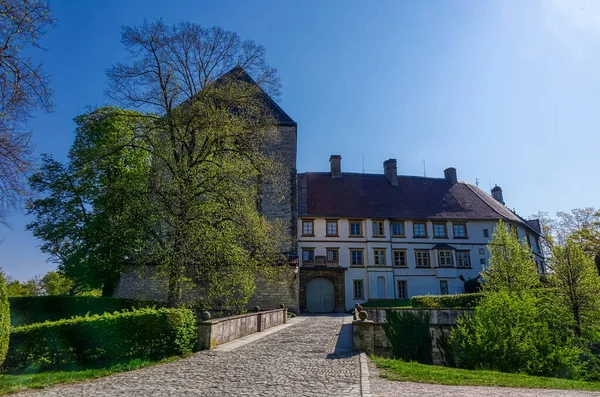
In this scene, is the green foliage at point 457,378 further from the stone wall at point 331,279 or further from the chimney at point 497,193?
the chimney at point 497,193

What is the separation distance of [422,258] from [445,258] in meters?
2.02

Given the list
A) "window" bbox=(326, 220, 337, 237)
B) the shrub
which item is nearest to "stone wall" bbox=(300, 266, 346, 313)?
"window" bbox=(326, 220, 337, 237)

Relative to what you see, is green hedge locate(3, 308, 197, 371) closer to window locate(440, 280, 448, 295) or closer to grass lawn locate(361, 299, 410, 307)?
grass lawn locate(361, 299, 410, 307)

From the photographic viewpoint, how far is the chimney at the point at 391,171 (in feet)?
130

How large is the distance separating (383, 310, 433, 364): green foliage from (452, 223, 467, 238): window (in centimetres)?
2327

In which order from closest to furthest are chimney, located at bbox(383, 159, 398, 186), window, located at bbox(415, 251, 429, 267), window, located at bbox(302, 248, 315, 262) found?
window, located at bbox(302, 248, 315, 262)
window, located at bbox(415, 251, 429, 267)
chimney, located at bbox(383, 159, 398, 186)

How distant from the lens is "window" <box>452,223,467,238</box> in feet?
117

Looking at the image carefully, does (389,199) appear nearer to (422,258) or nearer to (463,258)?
(422,258)

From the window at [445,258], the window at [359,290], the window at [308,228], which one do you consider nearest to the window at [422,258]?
the window at [445,258]

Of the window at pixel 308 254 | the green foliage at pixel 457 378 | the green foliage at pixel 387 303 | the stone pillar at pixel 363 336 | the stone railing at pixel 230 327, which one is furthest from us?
the window at pixel 308 254

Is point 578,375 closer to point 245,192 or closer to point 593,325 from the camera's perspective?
point 593,325

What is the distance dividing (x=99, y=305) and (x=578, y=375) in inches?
842

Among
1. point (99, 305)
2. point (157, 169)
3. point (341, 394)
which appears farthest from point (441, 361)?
point (99, 305)

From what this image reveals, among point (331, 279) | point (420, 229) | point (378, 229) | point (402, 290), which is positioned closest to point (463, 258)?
point (420, 229)
